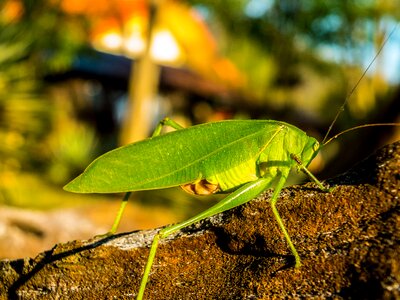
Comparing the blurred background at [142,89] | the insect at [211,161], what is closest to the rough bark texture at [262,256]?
the insect at [211,161]

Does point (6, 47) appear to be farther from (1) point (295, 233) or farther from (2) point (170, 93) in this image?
(2) point (170, 93)

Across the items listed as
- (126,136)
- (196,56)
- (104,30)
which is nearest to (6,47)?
(126,136)

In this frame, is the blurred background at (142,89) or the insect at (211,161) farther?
the blurred background at (142,89)

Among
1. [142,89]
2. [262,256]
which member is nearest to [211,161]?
[262,256]

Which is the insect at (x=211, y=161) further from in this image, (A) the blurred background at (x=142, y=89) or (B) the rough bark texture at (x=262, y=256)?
(A) the blurred background at (x=142, y=89)

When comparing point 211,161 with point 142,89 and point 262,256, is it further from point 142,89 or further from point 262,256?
point 142,89

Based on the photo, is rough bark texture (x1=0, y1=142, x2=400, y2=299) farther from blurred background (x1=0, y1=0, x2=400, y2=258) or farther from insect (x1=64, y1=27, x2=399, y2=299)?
blurred background (x1=0, y1=0, x2=400, y2=258)
